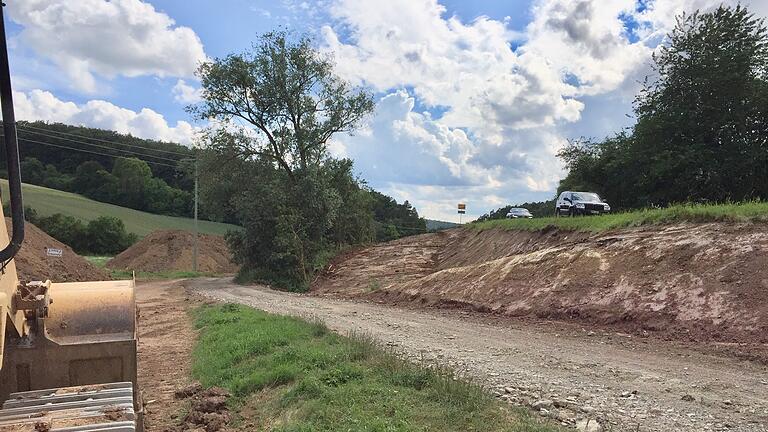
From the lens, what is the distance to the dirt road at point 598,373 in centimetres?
677

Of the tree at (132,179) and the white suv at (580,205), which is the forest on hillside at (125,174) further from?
the white suv at (580,205)

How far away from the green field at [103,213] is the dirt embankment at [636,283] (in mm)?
43220

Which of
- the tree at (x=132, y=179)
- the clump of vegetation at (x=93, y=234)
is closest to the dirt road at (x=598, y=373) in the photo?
the clump of vegetation at (x=93, y=234)

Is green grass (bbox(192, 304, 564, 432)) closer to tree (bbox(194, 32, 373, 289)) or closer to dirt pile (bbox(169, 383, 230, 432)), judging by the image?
dirt pile (bbox(169, 383, 230, 432))

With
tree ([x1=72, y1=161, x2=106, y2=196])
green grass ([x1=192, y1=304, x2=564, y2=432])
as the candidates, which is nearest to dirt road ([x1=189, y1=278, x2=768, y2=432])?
green grass ([x1=192, y1=304, x2=564, y2=432])

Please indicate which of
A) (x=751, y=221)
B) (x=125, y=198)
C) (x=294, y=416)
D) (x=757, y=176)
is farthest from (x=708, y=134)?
(x=125, y=198)

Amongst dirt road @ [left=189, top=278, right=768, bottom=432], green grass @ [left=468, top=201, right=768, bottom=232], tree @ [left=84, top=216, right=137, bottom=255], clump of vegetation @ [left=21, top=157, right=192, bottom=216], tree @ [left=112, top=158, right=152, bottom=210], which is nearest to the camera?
dirt road @ [left=189, top=278, right=768, bottom=432]

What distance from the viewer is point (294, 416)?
270 inches

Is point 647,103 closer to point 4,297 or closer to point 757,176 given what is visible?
point 757,176

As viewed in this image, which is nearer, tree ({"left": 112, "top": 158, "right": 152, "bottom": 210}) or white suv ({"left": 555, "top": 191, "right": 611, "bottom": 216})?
white suv ({"left": 555, "top": 191, "right": 611, "bottom": 216})

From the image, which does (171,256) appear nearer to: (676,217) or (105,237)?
(105,237)

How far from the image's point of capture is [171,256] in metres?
55.7

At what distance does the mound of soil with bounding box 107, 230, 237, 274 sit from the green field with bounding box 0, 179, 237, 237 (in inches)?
147

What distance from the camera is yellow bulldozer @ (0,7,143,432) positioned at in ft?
10.5
